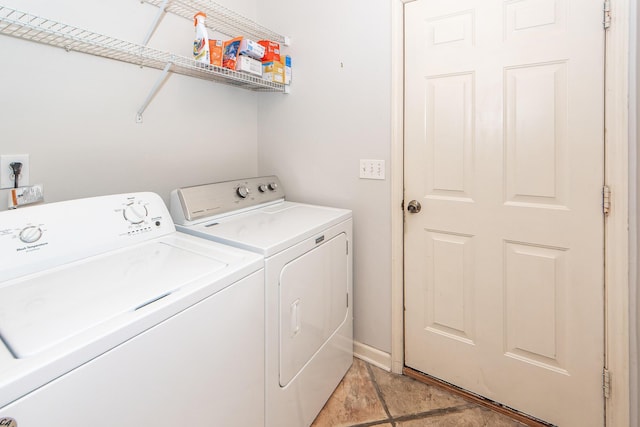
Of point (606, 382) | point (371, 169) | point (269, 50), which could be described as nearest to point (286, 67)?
point (269, 50)

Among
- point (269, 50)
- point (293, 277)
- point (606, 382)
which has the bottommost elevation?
point (606, 382)

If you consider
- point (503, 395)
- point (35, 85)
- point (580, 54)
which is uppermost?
point (580, 54)

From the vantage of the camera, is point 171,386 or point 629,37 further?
point 629,37

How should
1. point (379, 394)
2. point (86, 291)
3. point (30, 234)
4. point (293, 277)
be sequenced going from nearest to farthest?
1. point (86, 291)
2. point (30, 234)
3. point (293, 277)
4. point (379, 394)

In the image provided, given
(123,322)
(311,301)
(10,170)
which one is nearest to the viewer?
(123,322)

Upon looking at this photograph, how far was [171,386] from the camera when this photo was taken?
0.86 meters

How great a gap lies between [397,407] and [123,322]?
1465 millimetres

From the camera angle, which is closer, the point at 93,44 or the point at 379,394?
the point at 93,44

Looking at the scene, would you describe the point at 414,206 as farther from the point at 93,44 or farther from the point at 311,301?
the point at 93,44

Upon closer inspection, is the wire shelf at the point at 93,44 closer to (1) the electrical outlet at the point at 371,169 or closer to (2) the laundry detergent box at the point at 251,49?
(2) the laundry detergent box at the point at 251,49

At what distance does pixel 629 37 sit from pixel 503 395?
1.65 m

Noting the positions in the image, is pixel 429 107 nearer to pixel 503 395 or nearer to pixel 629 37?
pixel 629 37

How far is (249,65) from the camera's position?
1.82 metres

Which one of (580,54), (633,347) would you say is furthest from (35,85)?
(633,347)
